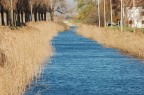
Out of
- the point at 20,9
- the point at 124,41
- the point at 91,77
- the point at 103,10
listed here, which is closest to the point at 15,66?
the point at 91,77

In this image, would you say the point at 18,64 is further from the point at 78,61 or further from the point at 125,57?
the point at 125,57

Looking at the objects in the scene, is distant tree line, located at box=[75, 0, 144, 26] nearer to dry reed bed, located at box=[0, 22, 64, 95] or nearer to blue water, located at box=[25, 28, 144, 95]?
blue water, located at box=[25, 28, 144, 95]

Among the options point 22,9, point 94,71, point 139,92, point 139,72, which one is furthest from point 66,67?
point 22,9

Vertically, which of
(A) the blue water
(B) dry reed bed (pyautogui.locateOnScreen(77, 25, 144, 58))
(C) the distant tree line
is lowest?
(A) the blue water

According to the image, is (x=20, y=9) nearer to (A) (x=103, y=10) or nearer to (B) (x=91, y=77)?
(A) (x=103, y=10)

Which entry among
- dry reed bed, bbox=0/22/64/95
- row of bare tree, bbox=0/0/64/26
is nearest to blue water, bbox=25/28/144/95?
dry reed bed, bbox=0/22/64/95

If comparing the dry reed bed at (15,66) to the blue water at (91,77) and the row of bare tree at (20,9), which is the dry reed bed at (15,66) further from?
the row of bare tree at (20,9)

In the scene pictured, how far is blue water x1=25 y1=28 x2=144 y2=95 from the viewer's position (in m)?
16.0

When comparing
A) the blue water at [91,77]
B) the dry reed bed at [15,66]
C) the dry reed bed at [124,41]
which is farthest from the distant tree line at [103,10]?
the dry reed bed at [15,66]

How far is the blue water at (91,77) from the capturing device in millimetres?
16016

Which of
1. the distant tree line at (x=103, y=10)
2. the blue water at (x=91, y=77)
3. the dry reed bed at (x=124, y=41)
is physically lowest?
the blue water at (x=91, y=77)

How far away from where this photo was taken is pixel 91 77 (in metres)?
19.4

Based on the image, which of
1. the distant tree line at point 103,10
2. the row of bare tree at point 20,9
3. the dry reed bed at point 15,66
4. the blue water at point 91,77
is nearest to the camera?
the dry reed bed at point 15,66

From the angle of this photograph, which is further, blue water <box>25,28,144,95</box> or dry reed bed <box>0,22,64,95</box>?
blue water <box>25,28,144,95</box>
